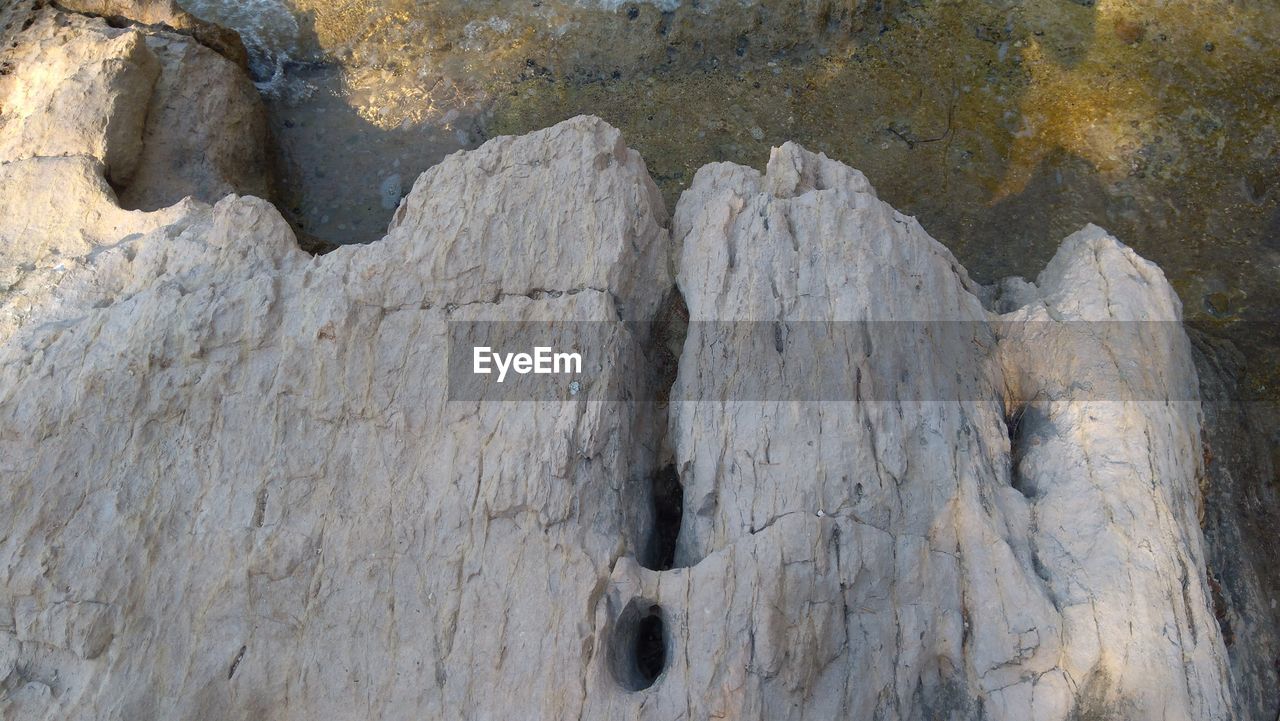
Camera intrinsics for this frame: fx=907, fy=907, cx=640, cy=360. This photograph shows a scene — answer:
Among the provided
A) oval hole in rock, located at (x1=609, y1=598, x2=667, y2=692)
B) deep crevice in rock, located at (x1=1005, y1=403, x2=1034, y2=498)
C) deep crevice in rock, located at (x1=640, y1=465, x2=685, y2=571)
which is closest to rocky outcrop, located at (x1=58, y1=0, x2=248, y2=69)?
deep crevice in rock, located at (x1=640, y1=465, x2=685, y2=571)

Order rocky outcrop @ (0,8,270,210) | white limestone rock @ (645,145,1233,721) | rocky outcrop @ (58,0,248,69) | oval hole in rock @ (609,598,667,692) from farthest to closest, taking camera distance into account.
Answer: rocky outcrop @ (58,0,248,69) → rocky outcrop @ (0,8,270,210) → oval hole in rock @ (609,598,667,692) → white limestone rock @ (645,145,1233,721)

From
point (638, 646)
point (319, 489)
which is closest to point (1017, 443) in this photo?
point (638, 646)

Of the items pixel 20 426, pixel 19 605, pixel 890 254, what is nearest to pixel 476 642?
pixel 19 605

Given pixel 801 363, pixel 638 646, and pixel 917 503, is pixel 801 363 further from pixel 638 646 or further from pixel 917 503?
pixel 638 646

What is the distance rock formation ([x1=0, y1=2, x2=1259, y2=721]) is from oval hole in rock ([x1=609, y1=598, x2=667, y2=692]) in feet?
0.09

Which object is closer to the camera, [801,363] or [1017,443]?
[801,363]

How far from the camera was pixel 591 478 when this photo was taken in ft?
19.6

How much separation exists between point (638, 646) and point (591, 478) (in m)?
1.13

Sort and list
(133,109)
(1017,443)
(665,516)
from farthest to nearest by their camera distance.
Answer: (133,109) → (1017,443) → (665,516)

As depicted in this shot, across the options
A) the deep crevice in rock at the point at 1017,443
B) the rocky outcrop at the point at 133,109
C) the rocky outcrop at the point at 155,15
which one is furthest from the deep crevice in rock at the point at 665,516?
the rocky outcrop at the point at 155,15

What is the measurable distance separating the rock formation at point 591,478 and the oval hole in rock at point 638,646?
1.1 inches

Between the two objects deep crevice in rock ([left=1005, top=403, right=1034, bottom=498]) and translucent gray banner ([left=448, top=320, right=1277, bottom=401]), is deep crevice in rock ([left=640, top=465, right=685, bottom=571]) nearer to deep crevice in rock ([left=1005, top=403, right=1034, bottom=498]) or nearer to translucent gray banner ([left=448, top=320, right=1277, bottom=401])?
translucent gray banner ([left=448, top=320, right=1277, bottom=401])

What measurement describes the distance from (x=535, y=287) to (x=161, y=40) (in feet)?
19.2

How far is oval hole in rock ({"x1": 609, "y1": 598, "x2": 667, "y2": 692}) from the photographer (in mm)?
5609
